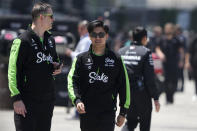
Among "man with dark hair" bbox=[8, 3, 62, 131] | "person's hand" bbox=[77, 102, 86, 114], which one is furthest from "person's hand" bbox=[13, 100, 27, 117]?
"person's hand" bbox=[77, 102, 86, 114]

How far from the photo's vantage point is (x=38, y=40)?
7211mm

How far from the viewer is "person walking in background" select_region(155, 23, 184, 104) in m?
18.5

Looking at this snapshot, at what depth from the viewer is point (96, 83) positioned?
7.36 metres

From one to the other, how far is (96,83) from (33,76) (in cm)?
65

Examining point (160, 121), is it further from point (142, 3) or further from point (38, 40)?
point (142, 3)

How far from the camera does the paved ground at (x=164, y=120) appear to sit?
43.3ft

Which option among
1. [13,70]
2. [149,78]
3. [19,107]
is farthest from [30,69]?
[149,78]

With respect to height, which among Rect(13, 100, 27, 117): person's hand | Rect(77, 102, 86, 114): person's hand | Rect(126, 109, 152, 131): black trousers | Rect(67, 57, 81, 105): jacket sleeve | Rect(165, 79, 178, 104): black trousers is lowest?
Rect(165, 79, 178, 104): black trousers

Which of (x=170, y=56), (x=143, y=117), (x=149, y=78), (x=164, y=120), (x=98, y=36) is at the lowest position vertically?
(x=164, y=120)

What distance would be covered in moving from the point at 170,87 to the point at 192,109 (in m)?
1.11

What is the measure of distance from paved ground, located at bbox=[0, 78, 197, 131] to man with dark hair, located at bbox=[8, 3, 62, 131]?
518cm

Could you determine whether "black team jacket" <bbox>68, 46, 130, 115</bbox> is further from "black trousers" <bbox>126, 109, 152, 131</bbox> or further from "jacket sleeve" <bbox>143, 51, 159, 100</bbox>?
"black trousers" <bbox>126, 109, 152, 131</bbox>

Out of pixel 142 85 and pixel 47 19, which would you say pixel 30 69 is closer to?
pixel 47 19

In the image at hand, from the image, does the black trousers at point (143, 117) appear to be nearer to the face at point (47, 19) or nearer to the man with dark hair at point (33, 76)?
the man with dark hair at point (33, 76)
